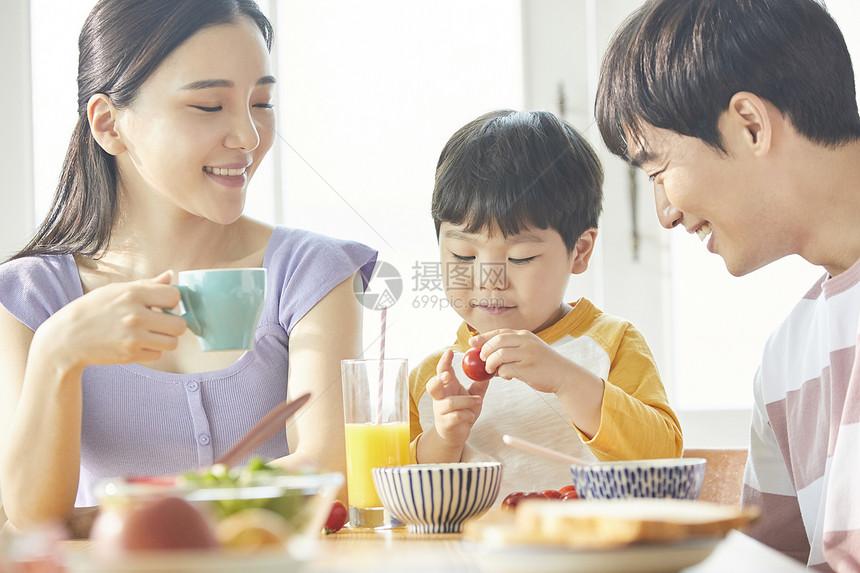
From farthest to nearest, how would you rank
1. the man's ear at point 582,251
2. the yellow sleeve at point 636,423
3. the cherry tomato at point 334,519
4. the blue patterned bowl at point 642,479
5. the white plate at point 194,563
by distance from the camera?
the man's ear at point 582,251
the yellow sleeve at point 636,423
the cherry tomato at point 334,519
the blue patterned bowl at point 642,479
the white plate at point 194,563

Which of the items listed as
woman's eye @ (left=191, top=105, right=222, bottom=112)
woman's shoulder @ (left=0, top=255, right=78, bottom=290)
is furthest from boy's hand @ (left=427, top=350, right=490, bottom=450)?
woman's shoulder @ (left=0, top=255, right=78, bottom=290)

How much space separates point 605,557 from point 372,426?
50 cm

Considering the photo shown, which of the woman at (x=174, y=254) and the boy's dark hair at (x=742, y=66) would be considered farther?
the woman at (x=174, y=254)

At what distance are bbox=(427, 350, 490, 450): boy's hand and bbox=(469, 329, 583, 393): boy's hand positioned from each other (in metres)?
0.05

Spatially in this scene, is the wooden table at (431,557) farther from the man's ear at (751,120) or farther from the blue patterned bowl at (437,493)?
the man's ear at (751,120)

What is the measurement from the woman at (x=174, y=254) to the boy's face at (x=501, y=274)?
0.58 feet

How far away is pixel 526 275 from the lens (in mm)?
1369

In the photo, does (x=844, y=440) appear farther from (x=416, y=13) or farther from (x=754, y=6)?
(x=416, y=13)

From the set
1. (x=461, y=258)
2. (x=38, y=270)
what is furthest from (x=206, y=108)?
(x=461, y=258)

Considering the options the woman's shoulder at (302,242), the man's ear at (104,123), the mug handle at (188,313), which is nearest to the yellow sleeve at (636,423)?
the woman's shoulder at (302,242)

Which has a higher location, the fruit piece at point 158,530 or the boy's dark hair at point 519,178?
the boy's dark hair at point 519,178

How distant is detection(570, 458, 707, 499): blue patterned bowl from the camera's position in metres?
0.73

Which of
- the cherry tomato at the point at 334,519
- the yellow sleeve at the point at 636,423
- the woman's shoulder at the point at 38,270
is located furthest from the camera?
→ the woman's shoulder at the point at 38,270

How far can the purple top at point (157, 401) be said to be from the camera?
1211mm
